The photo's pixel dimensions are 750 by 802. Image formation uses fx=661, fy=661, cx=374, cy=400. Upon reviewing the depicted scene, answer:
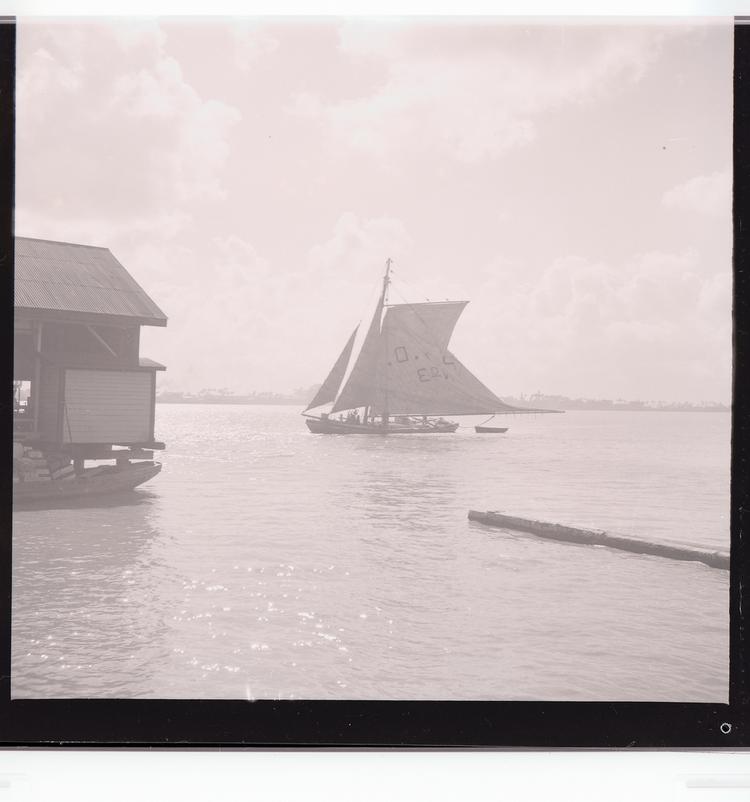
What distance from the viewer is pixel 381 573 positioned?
10.2ft

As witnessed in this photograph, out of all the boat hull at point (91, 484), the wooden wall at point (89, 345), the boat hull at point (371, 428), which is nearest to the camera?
the boat hull at point (91, 484)

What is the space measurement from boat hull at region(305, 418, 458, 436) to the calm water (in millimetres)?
58

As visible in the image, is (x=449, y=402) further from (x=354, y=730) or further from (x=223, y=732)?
(x=223, y=732)

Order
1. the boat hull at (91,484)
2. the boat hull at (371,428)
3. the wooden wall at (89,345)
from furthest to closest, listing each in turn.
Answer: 1. the boat hull at (371,428)
2. the wooden wall at (89,345)
3. the boat hull at (91,484)

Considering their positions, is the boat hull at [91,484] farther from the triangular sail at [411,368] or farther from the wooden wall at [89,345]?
the triangular sail at [411,368]

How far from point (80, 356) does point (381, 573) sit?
1.73m

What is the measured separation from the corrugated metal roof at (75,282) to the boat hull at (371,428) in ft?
2.82

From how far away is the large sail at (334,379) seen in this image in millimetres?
2943

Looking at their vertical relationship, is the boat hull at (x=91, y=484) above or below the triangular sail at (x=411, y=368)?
below

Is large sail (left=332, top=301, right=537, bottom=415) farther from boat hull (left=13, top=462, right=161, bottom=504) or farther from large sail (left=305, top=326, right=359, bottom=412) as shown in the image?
boat hull (left=13, top=462, right=161, bottom=504)

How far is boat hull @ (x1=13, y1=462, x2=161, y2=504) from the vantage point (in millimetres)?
2635

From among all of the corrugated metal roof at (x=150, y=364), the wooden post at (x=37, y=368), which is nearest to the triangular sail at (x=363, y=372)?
the corrugated metal roof at (x=150, y=364)

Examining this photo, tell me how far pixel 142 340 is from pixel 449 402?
1.47m

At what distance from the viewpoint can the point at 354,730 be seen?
2.45 m
